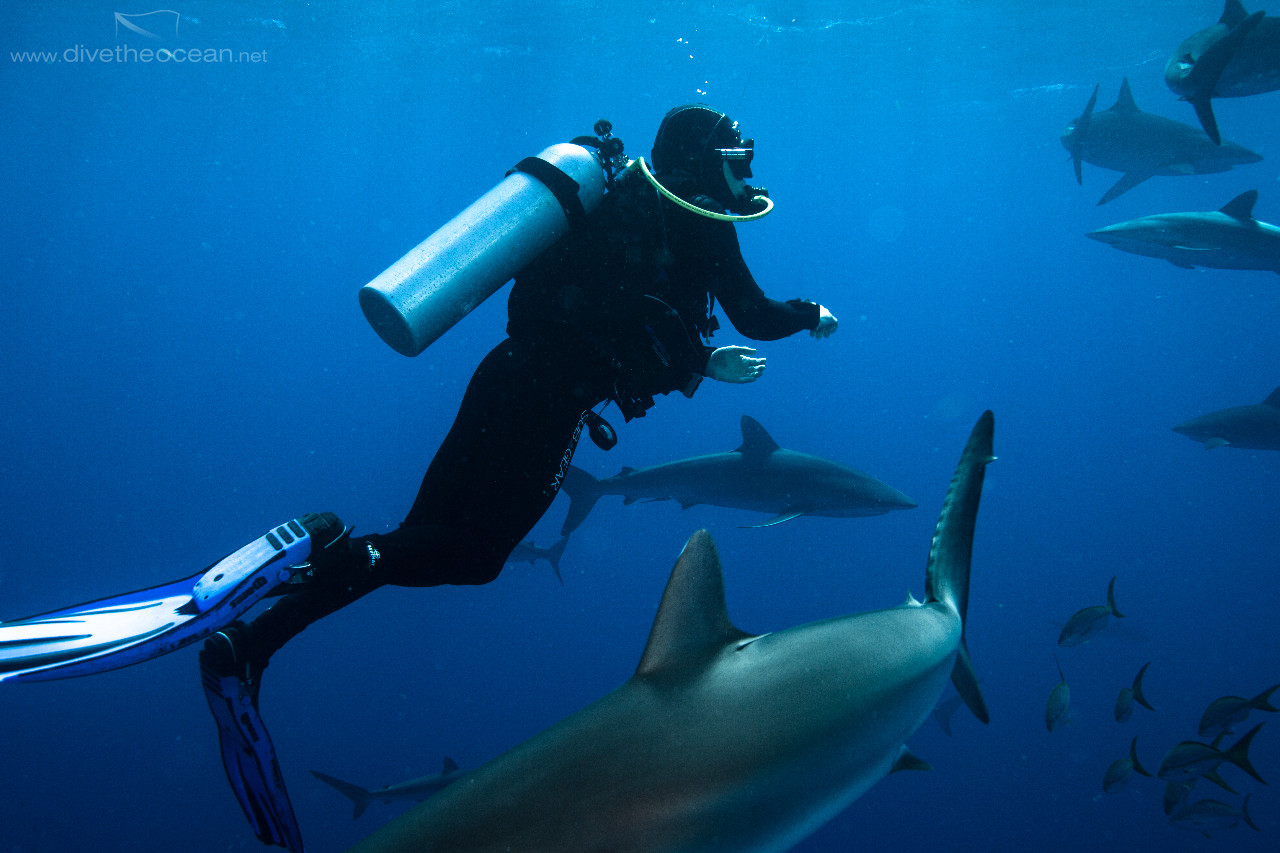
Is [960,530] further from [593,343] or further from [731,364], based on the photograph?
[593,343]

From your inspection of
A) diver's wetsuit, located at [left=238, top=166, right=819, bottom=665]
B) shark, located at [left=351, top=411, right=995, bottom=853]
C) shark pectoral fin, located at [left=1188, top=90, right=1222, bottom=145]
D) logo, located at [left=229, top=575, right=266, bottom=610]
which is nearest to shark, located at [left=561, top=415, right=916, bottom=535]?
diver's wetsuit, located at [left=238, top=166, right=819, bottom=665]

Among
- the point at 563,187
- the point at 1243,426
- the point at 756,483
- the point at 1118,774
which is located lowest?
the point at 1118,774

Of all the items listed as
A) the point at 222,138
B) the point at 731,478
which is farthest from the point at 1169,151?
the point at 222,138

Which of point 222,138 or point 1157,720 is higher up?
point 222,138

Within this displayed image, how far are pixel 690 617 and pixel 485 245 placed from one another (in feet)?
8.40

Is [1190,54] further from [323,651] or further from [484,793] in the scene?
[323,651]

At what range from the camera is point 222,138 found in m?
48.8

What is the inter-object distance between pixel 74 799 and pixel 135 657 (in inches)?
925

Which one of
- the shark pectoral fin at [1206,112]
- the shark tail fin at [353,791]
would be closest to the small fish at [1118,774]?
the shark pectoral fin at [1206,112]

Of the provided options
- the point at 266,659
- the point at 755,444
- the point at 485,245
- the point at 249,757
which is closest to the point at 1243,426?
the point at 755,444

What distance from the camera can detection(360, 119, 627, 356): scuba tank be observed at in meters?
3.41

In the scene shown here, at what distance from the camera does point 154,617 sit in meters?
2.61

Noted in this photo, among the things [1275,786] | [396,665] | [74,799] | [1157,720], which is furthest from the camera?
[396,665]

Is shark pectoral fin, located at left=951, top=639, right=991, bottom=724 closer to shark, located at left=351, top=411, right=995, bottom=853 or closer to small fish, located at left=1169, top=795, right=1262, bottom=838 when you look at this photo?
shark, located at left=351, top=411, right=995, bottom=853
